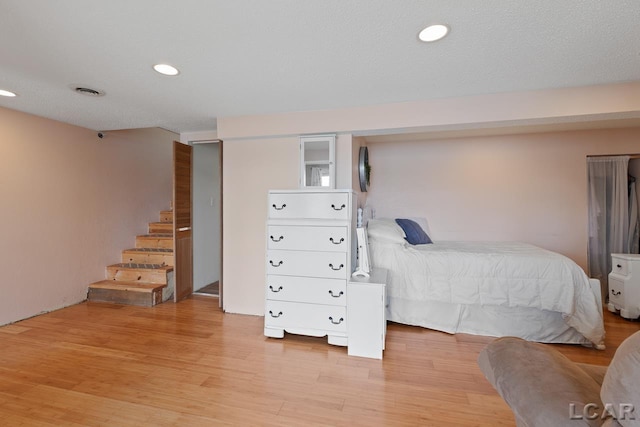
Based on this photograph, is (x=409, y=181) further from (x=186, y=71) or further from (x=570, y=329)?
(x=186, y=71)

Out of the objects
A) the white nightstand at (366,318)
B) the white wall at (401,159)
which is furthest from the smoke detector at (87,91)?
the white nightstand at (366,318)

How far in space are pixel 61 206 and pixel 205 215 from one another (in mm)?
1536

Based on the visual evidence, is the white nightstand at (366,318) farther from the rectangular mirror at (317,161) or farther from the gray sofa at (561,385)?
the gray sofa at (561,385)

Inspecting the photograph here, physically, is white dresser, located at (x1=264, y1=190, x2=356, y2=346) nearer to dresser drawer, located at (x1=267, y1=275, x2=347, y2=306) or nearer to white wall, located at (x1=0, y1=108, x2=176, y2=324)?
dresser drawer, located at (x1=267, y1=275, x2=347, y2=306)

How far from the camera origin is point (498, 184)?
3.71m

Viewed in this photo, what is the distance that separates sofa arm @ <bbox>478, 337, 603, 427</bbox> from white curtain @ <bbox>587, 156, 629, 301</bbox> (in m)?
3.65

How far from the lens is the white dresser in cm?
229

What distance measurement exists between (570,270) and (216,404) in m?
2.80

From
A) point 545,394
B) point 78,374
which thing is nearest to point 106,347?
point 78,374

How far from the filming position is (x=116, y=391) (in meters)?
1.72

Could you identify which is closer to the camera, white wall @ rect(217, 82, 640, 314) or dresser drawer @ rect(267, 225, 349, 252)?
white wall @ rect(217, 82, 640, 314)

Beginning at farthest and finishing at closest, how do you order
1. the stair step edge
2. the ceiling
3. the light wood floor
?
the stair step edge < the light wood floor < the ceiling

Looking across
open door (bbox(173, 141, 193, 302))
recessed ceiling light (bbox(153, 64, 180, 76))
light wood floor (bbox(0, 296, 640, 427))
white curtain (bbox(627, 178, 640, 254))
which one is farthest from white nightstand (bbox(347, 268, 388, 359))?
white curtain (bbox(627, 178, 640, 254))

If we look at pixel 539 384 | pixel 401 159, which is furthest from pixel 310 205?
pixel 401 159
